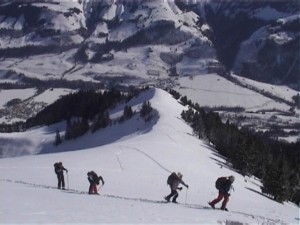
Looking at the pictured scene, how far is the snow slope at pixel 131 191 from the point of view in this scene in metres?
32.7

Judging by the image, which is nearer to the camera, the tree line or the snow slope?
the snow slope

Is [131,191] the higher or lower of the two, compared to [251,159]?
higher

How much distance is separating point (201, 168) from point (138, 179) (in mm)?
22056

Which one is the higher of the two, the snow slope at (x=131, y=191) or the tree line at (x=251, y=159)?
the snow slope at (x=131, y=191)

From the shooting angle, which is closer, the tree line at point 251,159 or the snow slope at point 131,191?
the snow slope at point 131,191

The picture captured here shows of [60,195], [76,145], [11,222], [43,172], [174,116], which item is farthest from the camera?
[76,145]

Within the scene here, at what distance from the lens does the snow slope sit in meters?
32.7

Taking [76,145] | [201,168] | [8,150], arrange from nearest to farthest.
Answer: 1. [201,168]
2. [76,145]
3. [8,150]

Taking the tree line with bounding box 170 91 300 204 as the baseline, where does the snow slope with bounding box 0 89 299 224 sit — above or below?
above

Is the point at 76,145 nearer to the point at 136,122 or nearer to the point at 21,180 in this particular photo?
the point at 136,122

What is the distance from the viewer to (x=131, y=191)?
176 ft

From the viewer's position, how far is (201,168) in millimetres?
83562

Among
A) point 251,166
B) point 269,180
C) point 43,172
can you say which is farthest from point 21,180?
point 251,166

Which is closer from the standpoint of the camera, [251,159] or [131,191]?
[131,191]
